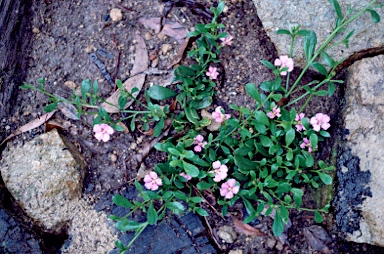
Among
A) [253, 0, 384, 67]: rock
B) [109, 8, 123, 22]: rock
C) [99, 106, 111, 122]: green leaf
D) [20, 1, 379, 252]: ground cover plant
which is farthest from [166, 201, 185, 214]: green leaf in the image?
[109, 8, 123, 22]: rock

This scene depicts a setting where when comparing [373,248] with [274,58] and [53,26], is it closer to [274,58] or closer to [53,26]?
[274,58]

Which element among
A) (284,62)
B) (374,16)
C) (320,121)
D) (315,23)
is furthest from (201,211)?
(374,16)

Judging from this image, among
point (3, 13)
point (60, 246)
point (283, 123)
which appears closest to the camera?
point (283, 123)

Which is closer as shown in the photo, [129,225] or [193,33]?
[129,225]

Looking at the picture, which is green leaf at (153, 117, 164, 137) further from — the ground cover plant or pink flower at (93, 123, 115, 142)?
pink flower at (93, 123, 115, 142)

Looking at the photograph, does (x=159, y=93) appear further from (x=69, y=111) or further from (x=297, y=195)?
(x=297, y=195)

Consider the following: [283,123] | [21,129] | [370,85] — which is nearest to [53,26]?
[21,129]

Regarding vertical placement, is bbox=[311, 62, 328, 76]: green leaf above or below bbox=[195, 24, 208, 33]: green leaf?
below
